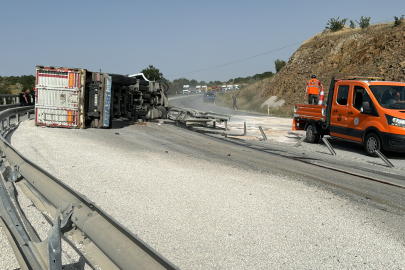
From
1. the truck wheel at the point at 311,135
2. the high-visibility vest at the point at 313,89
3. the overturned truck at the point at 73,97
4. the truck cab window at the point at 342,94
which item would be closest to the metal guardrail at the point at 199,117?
the overturned truck at the point at 73,97

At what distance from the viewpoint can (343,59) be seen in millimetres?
A: 37188

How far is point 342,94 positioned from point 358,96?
2.24 feet

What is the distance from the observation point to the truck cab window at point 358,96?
11404 mm

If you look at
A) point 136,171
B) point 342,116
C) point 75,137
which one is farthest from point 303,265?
point 75,137

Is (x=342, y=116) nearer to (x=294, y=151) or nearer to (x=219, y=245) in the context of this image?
(x=294, y=151)

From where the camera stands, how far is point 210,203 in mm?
5777

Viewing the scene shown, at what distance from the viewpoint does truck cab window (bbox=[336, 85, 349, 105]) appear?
39.2 feet

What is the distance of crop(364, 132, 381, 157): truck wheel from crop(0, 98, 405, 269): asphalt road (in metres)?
1.08

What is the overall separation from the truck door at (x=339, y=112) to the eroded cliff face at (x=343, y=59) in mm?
18803

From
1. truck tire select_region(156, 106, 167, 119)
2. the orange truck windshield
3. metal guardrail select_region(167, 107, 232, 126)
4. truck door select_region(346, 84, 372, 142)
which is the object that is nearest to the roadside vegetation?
truck tire select_region(156, 106, 167, 119)

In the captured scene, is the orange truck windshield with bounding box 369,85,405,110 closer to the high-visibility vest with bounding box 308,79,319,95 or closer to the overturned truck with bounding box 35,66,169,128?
the high-visibility vest with bounding box 308,79,319,95

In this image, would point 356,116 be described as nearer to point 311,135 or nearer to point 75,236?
point 311,135

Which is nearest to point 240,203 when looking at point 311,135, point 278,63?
point 311,135

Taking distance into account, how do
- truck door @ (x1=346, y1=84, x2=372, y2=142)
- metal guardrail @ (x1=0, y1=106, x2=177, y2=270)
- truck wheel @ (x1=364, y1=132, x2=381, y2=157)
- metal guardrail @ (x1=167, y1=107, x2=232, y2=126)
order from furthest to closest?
metal guardrail @ (x1=167, y1=107, x2=232, y2=126), truck door @ (x1=346, y1=84, x2=372, y2=142), truck wheel @ (x1=364, y1=132, x2=381, y2=157), metal guardrail @ (x1=0, y1=106, x2=177, y2=270)
